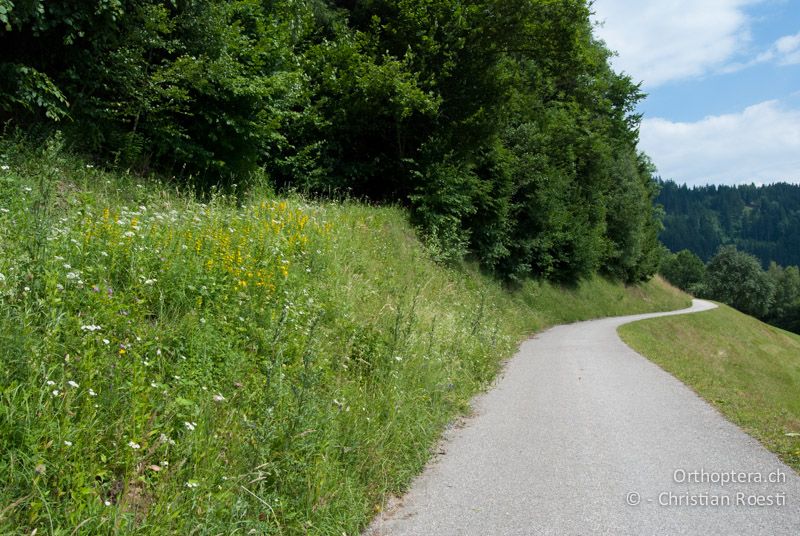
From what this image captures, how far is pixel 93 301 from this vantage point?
4391mm

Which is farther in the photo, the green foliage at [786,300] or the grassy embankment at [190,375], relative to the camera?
the green foliage at [786,300]

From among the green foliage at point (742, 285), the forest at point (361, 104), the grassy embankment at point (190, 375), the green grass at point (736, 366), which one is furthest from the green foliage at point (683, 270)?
the grassy embankment at point (190, 375)

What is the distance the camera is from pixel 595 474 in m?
5.01

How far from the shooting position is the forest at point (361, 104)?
9.44 metres

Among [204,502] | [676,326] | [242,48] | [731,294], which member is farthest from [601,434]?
[731,294]

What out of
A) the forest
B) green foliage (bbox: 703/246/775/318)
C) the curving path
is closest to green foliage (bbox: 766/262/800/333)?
green foliage (bbox: 703/246/775/318)

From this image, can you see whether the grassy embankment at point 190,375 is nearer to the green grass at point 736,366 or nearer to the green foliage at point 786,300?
the green grass at point 736,366

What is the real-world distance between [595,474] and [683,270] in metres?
132

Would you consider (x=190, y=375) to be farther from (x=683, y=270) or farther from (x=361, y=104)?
(x=683, y=270)

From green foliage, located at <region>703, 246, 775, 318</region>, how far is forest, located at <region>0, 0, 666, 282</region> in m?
80.6

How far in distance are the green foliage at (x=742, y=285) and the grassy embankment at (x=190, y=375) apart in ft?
368

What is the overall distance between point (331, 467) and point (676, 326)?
97.3 feet

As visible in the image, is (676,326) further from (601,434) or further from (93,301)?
(93,301)

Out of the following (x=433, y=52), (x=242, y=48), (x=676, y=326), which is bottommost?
(x=676, y=326)
